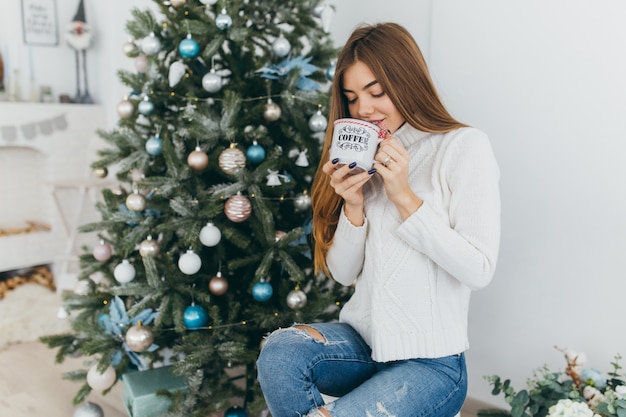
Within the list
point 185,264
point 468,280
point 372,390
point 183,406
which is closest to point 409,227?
point 468,280

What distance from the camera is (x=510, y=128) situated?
1.56 metres

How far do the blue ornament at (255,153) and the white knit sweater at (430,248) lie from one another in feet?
1.54

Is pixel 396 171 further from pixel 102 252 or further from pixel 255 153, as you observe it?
pixel 102 252

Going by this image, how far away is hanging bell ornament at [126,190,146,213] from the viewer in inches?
60.3

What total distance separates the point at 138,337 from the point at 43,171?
2.21 meters

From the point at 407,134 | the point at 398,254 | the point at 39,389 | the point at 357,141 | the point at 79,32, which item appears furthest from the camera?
the point at 79,32

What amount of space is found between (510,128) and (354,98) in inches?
26.1

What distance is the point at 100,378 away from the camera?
156 centimetres

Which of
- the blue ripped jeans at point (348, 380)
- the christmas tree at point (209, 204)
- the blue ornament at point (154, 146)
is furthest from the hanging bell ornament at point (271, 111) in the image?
the blue ripped jeans at point (348, 380)

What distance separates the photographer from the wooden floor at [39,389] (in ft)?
6.01

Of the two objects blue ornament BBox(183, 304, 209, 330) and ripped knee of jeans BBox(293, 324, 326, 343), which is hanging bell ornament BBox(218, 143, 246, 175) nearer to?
blue ornament BBox(183, 304, 209, 330)

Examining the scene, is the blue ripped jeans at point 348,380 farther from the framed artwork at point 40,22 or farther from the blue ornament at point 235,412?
the framed artwork at point 40,22

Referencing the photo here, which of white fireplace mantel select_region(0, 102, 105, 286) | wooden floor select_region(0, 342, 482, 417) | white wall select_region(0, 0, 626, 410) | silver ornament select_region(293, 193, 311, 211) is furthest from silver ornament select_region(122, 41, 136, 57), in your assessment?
white fireplace mantel select_region(0, 102, 105, 286)

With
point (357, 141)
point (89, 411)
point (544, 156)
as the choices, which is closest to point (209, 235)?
point (357, 141)
